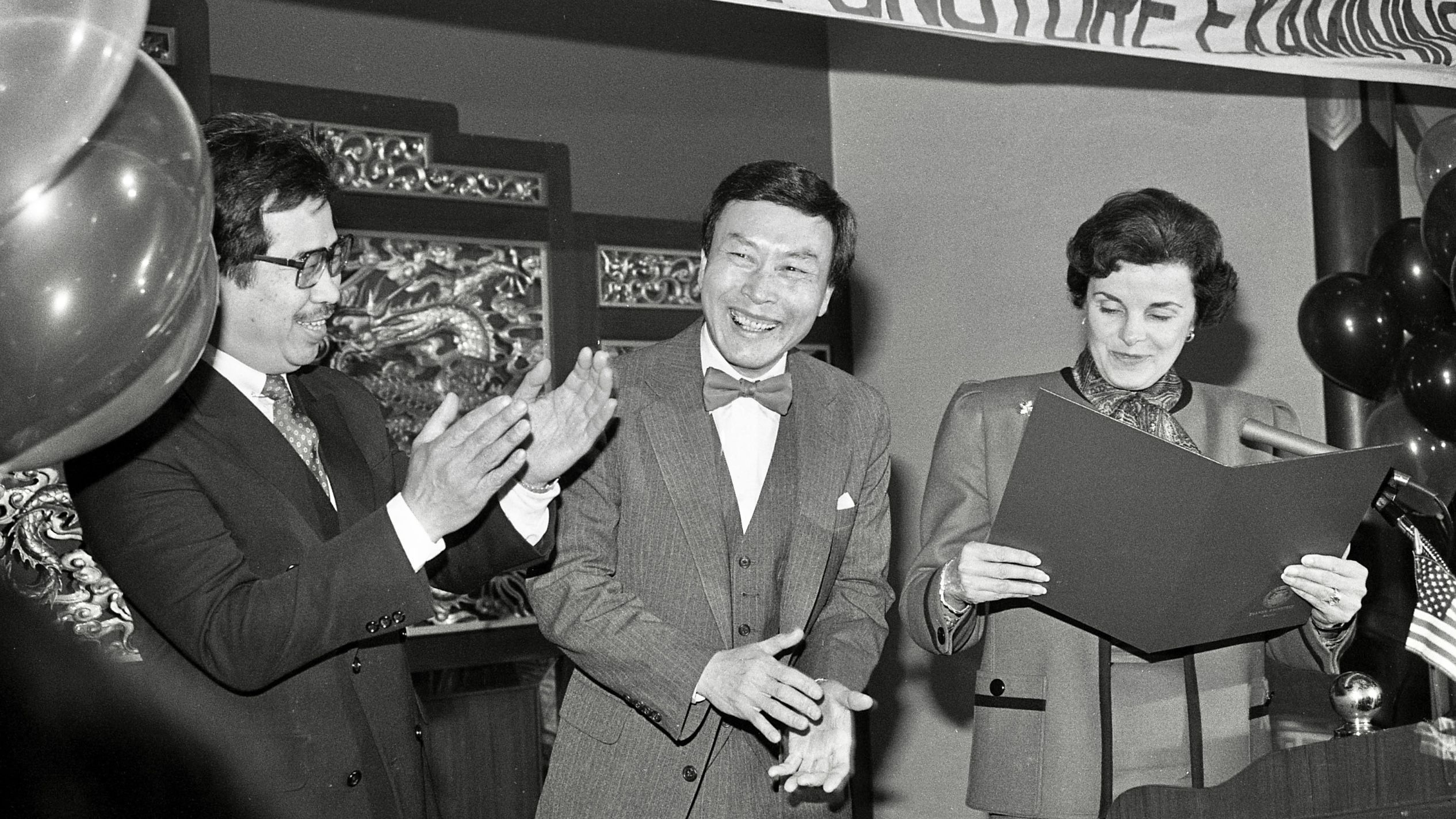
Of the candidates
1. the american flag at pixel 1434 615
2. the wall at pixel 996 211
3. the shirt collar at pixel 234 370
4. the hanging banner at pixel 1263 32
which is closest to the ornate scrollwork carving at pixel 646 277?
the wall at pixel 996 211

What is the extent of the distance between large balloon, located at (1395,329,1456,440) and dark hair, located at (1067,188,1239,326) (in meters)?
0.90

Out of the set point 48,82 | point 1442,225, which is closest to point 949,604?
point 48,82

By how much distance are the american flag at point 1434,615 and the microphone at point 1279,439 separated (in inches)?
11.1

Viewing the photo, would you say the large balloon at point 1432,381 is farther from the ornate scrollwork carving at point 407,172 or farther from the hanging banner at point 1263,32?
the ornate scrollwork carving at point 407,172

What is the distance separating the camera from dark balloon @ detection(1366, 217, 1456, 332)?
3141 millimetres

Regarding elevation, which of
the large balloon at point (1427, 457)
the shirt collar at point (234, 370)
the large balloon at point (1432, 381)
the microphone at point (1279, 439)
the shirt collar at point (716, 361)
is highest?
the shirt collar at point (234, 370)

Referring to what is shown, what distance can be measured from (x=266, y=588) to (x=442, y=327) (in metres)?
2.86

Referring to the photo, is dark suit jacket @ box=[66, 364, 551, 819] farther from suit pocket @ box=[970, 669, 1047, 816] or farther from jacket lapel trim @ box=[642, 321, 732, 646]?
suit pocket @ box=[970, 669, 1047, 816]

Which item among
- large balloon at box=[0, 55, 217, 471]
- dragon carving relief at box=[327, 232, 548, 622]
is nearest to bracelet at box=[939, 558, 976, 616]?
large balloon at box=[0, 55, 217, 471]

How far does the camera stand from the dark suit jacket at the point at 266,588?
65.2 inches

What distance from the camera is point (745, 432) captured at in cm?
220

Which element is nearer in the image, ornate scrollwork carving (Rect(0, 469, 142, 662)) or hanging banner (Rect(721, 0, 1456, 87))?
hanging banner (Rect(721, 0, 1456, 87))

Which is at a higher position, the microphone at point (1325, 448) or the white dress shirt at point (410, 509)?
the white dress shirt at point (410, 509)

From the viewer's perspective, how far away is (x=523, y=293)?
4641mm
